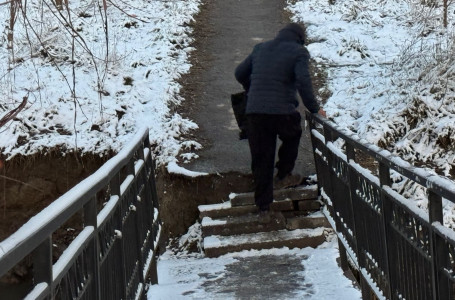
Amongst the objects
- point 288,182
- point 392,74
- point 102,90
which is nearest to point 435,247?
point 288,182

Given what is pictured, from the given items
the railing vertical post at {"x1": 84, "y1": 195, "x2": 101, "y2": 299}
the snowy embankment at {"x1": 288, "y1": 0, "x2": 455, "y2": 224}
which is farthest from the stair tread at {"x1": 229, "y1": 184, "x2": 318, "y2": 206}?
the railing vertical post at {"x1": 84, "y1": 195, "x2": 101, "y2": 299}

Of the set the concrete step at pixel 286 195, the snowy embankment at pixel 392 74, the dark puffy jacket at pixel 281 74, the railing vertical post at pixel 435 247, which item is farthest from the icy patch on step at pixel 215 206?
the railing vertical post at pixel 435 247

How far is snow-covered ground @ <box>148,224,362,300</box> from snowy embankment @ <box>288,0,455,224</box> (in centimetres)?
151

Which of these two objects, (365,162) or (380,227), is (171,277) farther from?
(365,162)

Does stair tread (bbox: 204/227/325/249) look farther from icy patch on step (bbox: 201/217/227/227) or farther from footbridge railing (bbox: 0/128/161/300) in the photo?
footbridge railing (bbox: 0/128/161/300)

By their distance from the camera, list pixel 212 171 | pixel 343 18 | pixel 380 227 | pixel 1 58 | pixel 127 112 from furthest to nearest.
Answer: pixel 343 18
pixel 1 58
pixel 127 112
pixel 212 171
pixel 380 227

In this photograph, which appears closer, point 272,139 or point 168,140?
point 272,139

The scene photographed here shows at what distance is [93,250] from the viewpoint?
3006mm

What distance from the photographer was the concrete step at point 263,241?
22.1 ft

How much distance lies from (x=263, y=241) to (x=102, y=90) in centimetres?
470

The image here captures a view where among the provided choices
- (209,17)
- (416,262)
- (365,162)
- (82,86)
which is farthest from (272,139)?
(209,17)

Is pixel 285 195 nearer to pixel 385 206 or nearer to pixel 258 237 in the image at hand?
pixel 258 237

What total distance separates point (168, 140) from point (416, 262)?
19.9 ft

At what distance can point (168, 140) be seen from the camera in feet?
29.5
